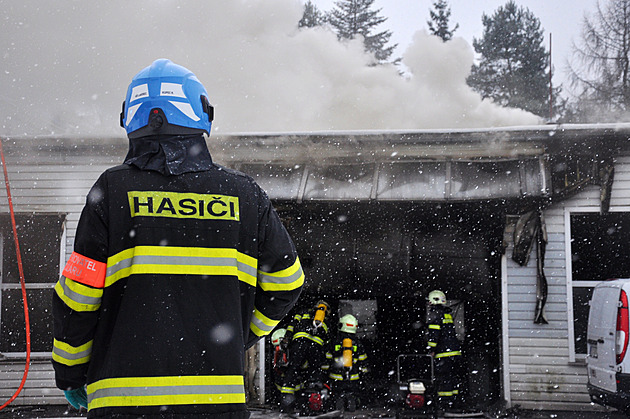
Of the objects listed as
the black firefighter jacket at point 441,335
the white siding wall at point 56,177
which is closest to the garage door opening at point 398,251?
the black firefighter jacket at point 441,335

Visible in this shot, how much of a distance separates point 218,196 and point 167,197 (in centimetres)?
16

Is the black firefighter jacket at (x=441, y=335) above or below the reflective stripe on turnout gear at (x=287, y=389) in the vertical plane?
above

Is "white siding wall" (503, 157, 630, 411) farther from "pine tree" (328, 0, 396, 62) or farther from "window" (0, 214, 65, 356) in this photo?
"pine tree" (328, 0, 396, 62)

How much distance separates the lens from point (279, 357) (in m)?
9.06

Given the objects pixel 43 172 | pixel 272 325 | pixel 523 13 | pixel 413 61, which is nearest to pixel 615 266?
pixel 43 172

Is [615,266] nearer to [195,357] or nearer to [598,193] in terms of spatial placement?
[598,193]

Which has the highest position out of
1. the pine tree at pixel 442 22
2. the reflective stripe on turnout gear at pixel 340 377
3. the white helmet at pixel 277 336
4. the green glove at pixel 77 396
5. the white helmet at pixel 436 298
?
the pine tree at pixel 442 22

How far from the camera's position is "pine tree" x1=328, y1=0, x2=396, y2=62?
2939cm

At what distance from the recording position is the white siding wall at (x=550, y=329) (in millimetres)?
8570

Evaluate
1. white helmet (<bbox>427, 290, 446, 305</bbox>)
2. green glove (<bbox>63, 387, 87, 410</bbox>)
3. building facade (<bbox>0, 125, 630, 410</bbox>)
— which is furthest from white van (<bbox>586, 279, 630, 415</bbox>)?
green glove (<bbox>63, 387, 87, 410</bbox>)

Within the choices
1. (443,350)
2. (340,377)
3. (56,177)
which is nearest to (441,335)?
(443,350)

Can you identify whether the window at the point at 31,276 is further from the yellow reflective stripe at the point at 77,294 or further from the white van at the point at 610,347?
the yellow reflective stripe at the point at 77,294

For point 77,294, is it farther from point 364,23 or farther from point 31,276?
point 364,23

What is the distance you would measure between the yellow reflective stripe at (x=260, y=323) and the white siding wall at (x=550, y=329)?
24.3 feet
